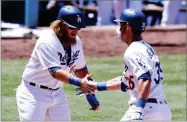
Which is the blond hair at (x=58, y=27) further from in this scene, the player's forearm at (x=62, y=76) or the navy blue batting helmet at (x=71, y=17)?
the player's forearm at (x=62, y=76)

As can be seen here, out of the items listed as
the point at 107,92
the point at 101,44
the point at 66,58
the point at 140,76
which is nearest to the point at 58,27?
the point at 66,58

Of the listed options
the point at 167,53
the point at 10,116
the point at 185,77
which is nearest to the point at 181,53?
the point at 167,53

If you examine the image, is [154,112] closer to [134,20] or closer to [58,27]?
[134,20]

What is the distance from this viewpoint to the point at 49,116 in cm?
591

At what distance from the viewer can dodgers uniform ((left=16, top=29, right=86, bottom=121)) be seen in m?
5.66

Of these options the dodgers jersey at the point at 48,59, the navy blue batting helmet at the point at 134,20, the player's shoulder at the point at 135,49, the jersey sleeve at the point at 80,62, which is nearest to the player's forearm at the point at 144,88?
the player's shoulder at the point at 135,49

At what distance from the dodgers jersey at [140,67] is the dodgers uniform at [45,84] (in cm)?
77

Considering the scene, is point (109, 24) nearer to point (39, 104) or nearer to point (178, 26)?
point (178, 26)

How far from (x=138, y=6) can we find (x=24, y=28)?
2778mm

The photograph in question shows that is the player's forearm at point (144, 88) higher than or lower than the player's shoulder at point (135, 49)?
lower

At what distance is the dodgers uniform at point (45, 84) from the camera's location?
566cm

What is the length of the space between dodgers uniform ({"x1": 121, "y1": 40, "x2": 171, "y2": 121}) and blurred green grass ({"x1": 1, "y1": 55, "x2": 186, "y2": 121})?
3160mm

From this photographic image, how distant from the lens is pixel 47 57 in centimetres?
564

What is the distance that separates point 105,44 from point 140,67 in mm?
8845
